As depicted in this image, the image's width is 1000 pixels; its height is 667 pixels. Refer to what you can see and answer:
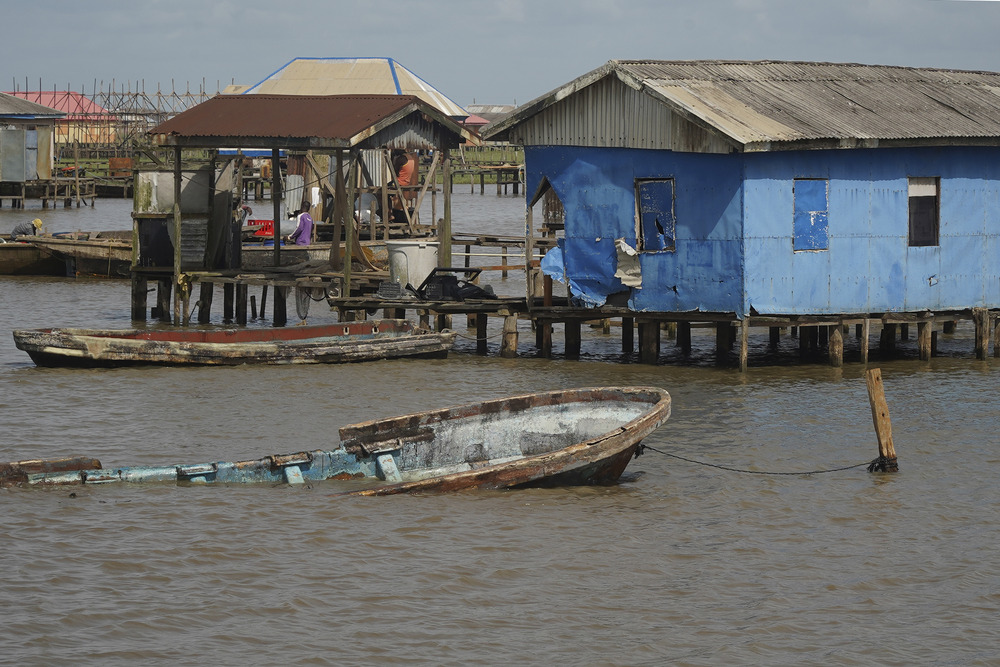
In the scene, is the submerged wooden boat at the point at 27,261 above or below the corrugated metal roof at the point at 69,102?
below

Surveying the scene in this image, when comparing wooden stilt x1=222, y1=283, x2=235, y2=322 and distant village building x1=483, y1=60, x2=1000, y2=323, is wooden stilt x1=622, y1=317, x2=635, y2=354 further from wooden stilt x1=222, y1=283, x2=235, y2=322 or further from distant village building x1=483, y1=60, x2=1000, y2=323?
wooden stilt x1=222, y1=283, x2=235, y2=322

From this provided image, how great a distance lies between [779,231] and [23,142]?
135ft

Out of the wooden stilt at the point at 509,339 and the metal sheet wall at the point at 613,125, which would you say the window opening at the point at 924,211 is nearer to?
the metal sheet wall at the point at 613,125

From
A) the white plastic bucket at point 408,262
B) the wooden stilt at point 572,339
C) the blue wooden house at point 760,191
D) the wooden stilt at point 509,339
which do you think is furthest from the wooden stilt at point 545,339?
the white plastic bucket at point 408,262

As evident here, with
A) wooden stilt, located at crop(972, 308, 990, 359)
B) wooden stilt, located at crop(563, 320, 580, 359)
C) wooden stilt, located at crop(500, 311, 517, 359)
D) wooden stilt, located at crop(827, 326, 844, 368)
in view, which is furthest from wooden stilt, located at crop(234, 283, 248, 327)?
wooden stilt, located at crop(972, 308, 990, 359)

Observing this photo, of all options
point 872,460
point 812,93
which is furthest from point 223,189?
point 872,460

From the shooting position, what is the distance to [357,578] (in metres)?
9.05

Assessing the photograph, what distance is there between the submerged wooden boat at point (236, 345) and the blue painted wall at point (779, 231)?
274cm

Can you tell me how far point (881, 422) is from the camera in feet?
38.3

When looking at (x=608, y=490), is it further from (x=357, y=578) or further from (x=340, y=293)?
(x=340, y=293)

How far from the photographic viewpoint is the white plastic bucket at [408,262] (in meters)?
20.0

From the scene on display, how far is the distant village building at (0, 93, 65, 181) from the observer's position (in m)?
50.1

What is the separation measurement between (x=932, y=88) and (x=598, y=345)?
680 cm

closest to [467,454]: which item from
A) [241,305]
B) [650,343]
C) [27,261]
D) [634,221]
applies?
[634,221]
